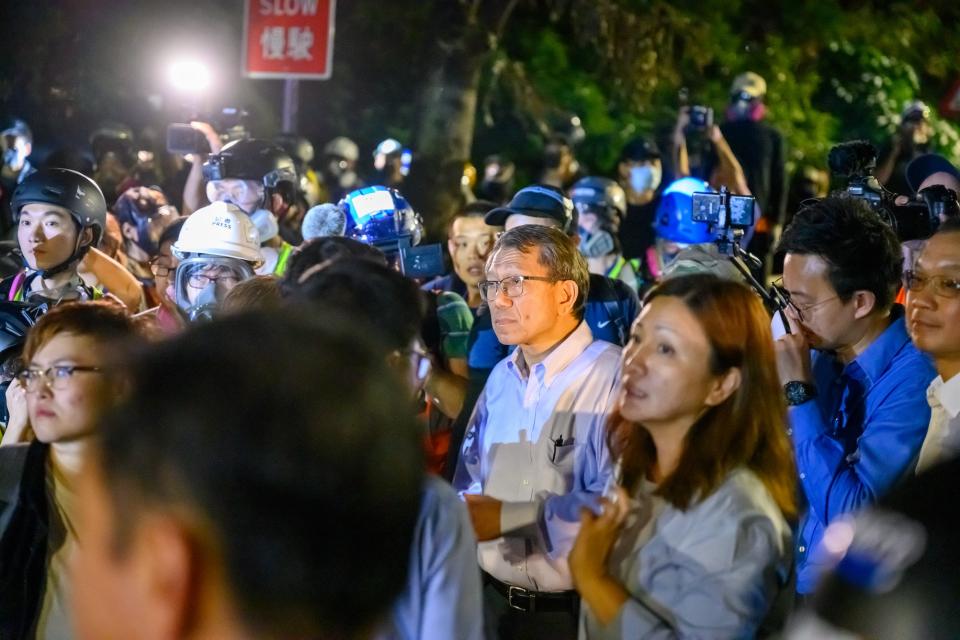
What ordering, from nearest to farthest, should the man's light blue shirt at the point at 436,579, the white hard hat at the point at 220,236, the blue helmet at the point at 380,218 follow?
the man's light blue shirt at the point at 436,579
the white hard hat at the point at 220,236
the blue helmet at the point at 380,218

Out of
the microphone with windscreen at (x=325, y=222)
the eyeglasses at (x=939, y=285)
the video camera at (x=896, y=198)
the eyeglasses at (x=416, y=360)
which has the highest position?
the video camera at (x=896, y=198)

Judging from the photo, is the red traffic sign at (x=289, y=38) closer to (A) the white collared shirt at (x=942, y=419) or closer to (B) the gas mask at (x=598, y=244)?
(B) the gas mask at (x=598, y=244)

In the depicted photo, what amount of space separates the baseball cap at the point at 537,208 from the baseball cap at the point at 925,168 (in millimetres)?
2010

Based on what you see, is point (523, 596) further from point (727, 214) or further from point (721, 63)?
point (721, 63)

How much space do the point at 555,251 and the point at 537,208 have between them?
204 centimetres

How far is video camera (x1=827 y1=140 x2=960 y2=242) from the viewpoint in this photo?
5844 mm

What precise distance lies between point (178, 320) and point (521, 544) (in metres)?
2.26

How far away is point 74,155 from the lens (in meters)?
11.9

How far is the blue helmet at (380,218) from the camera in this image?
22.2 feet

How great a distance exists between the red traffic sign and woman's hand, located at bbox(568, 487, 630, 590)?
9.14 m

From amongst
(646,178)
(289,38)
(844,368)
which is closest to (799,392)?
(844,368)

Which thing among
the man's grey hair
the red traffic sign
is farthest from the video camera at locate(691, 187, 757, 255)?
the red traffic sign

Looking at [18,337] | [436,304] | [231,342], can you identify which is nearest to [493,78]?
[436,304]

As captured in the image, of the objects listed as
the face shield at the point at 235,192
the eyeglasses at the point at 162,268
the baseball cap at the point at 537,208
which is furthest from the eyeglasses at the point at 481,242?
the eyeglasses at the point at 162,268
